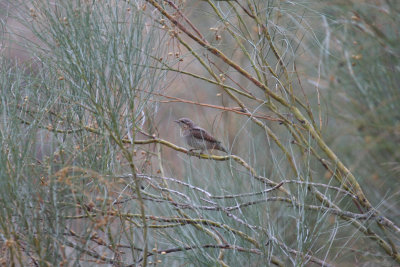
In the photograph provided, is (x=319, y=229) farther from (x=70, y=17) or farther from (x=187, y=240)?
(x=70, y=17)

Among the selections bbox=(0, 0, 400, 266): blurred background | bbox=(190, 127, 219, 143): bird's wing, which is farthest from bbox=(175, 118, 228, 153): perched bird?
bbox=(0, 0, 400, 266): blurred background

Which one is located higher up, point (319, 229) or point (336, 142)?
point (336, 142)

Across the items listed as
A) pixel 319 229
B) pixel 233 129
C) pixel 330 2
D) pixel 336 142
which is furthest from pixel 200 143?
pixel 233 129

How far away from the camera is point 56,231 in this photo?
219 cm

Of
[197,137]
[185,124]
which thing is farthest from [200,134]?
[185,124]

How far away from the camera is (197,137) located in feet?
14.2

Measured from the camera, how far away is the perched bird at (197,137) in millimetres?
3891

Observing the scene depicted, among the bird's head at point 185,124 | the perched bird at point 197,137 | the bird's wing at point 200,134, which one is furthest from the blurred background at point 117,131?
the bird's head at point 185,124

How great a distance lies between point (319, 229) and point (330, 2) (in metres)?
1.05

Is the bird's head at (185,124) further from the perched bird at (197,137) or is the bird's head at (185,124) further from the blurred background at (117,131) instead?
the blurred background at (117,131)

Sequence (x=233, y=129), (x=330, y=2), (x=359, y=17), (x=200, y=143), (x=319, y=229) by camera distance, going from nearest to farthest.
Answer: (x=359, y=17), (x=330, y=2), (x=319, y=229), (x=200, y=143), (x=233, y=129)

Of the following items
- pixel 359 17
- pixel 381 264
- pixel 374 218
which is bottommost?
pixel 381 264

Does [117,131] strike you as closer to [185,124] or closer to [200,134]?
[200,134]

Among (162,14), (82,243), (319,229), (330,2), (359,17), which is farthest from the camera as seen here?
(162,14)
